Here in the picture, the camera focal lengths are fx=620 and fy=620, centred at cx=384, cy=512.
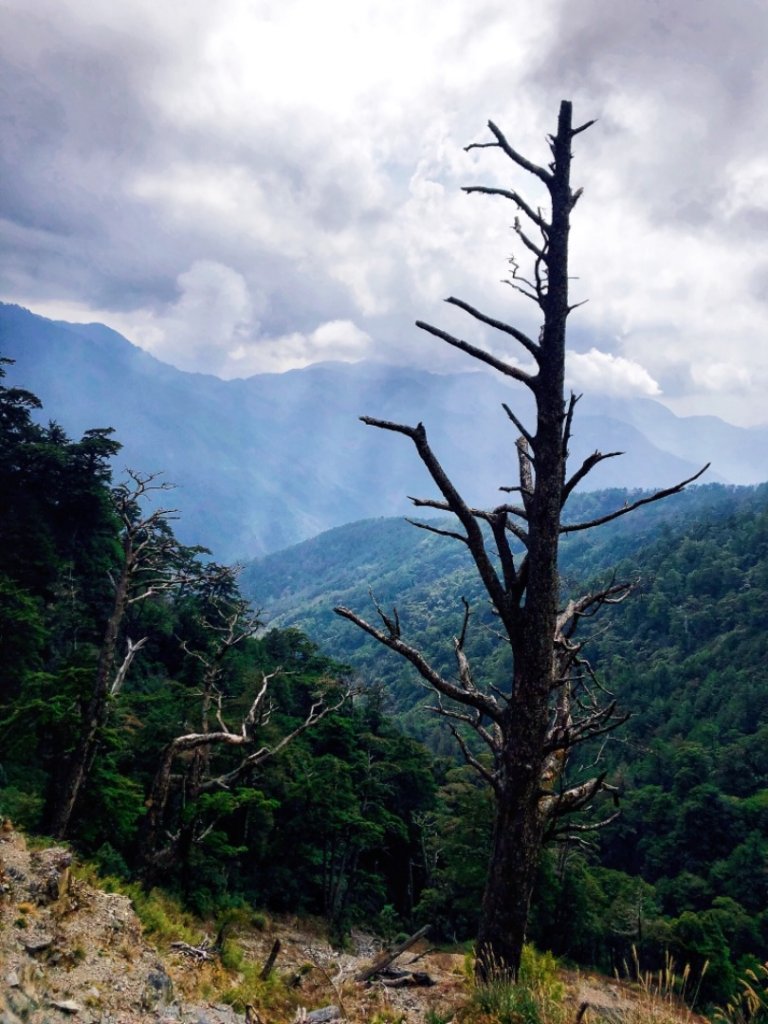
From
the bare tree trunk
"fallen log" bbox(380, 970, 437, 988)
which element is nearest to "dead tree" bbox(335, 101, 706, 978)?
"fallen log" bbox(380, 970, 437, 988)

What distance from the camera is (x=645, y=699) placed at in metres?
74.5

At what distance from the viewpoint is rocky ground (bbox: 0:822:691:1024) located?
5.04 meters

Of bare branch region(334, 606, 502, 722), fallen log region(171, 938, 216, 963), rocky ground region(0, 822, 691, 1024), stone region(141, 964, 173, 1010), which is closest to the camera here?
bare branch region(334, 606, 502, 722)

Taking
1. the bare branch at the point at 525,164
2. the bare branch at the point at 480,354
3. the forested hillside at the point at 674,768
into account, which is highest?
the bare branch at the point at 525,164

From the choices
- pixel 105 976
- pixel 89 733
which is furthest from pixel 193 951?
pixel 89 733

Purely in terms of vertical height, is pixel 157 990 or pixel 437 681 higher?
pixel 437 681

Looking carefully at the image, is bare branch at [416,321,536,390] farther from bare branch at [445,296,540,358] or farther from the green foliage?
the green foliage

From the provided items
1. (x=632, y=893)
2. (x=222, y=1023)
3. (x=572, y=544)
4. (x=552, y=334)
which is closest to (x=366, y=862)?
(x=632, y=893)

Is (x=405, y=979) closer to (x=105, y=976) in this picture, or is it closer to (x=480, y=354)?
(x=105, y=976)

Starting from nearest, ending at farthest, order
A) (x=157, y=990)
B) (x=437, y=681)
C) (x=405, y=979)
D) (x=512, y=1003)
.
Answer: (x=512, y=1003)
(x=437, y=681)
(x=157, y=990)
(x=405, y=979)

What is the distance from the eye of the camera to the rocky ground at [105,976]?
16.5 ft

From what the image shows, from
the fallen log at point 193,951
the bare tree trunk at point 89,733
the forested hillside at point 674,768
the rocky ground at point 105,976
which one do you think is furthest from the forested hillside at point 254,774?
the rocky ground at point 105,976

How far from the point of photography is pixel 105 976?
19.4ft

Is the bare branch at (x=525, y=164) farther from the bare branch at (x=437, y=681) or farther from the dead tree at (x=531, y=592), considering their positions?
the bare branch at (x=437, y=681)
